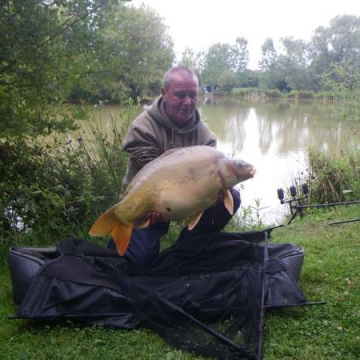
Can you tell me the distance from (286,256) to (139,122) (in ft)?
2.76

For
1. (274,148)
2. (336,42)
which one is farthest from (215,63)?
(274,148)

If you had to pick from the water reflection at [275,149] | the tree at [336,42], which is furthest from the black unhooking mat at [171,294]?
the tree at [336,42]

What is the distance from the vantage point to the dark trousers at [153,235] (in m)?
1.97

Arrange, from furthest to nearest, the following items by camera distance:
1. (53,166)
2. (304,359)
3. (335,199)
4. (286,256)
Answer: (335,199) < (53,166) < (286,256) < (304,359)

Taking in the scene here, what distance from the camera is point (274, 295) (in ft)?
5.54

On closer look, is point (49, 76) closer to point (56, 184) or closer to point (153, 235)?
point (56, 184)

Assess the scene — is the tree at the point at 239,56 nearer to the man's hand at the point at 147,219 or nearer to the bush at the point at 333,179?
the bush at the point at 333,179

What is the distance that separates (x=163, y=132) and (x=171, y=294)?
0.72 meters

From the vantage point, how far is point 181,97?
1.96 m

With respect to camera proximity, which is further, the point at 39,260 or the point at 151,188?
the point at 39,260

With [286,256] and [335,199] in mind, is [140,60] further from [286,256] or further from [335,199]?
[335,199]

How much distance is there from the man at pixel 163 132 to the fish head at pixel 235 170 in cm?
47

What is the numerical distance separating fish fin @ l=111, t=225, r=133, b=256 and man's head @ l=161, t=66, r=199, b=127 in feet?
2.08

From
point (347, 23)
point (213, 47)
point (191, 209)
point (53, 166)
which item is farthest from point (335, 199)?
point (213, 47)
